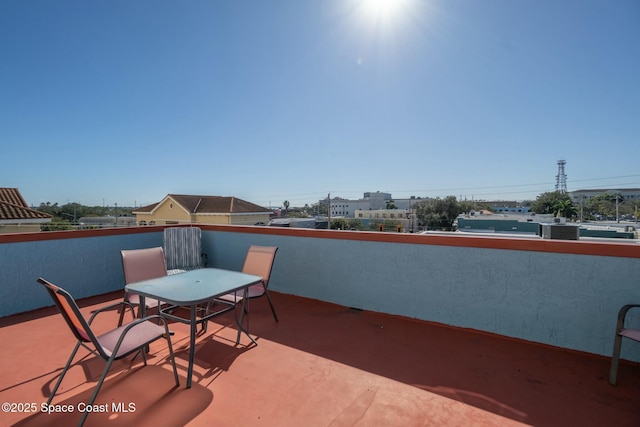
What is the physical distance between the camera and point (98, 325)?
309cm

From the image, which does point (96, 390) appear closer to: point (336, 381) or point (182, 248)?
point (336, 381)

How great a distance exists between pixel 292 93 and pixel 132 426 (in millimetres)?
8636

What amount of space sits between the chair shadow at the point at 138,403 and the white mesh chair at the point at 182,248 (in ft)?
7.72

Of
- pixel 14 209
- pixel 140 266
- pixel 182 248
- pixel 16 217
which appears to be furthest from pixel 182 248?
pixel 14 209

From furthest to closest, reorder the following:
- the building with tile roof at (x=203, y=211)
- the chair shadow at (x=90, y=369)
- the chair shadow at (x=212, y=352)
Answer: the building with tile roof at (x=203, y=211)
the chair shadow at (x=212, y=352)
the chair shadow at (x=90, y=369)

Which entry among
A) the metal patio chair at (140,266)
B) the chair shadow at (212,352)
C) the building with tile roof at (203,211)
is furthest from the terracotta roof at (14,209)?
the chair shadow at (212,352)

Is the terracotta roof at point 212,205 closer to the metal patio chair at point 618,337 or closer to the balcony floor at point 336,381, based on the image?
the balcony floor at point 336,381

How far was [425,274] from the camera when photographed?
3.18 meters

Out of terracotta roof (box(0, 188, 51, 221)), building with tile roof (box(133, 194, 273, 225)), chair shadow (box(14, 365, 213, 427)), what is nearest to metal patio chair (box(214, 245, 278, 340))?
chair shadow (box(14, 365, 213, 427))

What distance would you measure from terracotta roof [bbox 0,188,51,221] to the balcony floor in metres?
8.58

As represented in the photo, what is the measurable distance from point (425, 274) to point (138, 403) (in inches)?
112

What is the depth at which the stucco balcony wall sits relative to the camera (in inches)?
96.0

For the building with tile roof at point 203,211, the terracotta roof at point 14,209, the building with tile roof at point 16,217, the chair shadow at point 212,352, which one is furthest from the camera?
the building with tile roof at point 203,211

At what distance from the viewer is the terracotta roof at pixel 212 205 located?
20941 mm
